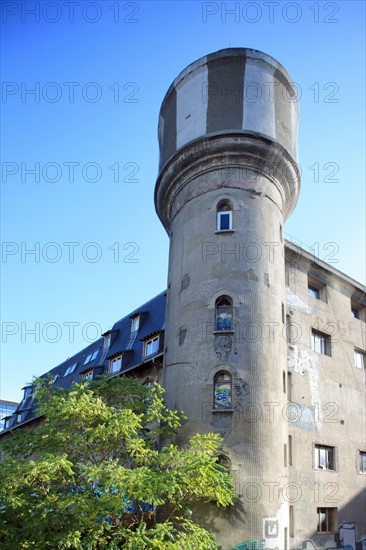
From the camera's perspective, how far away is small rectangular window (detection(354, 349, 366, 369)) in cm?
3023

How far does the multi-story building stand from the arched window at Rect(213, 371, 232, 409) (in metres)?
0.04

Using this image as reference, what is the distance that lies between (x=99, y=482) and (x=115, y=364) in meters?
16.3

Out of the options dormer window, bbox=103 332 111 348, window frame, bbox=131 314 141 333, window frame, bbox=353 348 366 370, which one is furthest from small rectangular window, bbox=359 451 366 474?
dormer window, bbox=103 332 111 348

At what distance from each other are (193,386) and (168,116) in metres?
14.0

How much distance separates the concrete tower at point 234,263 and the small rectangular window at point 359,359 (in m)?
8.91

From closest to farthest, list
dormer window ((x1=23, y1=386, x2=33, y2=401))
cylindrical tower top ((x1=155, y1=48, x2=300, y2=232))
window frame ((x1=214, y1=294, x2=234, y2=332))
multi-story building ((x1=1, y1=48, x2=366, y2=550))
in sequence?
1. multi-story building ((x1=1, y1=48, x2=366, y2=550))
2. window frame ((x1=214, y1=294, x2=234, y2=332))
3. cylindrical tower top ((x1=155, y1=48, x2=300, y2=232))
4. dormer window ((x1=23, y1=386, x2=33, y2=401))

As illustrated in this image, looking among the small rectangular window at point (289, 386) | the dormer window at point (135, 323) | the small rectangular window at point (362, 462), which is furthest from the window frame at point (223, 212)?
the small rectangular window at point (362, 462)

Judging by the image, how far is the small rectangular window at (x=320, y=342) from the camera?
27.6 m

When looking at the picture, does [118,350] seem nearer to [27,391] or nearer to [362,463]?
[362,463]

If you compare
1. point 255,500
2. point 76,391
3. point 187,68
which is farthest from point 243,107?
point 255,500

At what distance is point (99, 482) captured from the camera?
55.1ft

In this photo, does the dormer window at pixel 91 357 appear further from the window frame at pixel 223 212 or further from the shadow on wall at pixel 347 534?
the shadow on wall at pixel 347 534

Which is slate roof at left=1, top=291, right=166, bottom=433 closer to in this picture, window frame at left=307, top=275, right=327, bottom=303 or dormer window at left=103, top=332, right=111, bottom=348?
dormer window at left=103, top=332, right=111, bottom=348

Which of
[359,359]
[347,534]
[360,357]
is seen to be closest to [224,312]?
[347,534]
